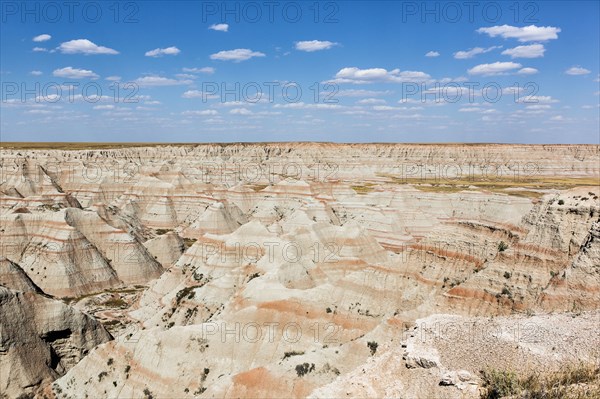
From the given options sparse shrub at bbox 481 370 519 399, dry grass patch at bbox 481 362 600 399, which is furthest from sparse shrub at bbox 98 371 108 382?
sparse shrub at bbox 481 370 519 399

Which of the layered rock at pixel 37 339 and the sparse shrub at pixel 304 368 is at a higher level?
the sparse shrub at pixel 304 368

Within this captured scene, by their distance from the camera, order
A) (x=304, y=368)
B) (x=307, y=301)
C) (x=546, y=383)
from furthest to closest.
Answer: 1. (x=307, y=301)
2. (x=304, y=368)
3. (x=546, y=383)

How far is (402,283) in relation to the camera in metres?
30.0

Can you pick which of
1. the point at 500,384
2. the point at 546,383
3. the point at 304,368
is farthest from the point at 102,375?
the point at 546,383

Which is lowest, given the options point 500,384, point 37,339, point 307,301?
point 37,339

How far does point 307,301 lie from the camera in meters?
26.9

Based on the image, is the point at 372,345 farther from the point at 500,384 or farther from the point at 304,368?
the point at 500,384

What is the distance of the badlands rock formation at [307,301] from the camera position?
16.1 metres

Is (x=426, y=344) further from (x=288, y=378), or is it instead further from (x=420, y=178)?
(x=420, y=178)

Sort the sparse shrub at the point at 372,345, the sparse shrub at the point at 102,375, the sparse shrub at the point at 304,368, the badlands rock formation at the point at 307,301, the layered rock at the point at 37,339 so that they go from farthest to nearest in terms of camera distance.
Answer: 1. the layered rock at the point at 37,339
2. the sparse shrub at the point at 102,375
3. the sparse shrub at the point at 372,345
4. the sparse shrub at the point at 304,368
5. the badlands rock formation at the point at 307,301

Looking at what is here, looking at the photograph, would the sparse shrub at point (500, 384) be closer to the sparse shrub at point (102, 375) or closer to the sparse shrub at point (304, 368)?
the sparse shrub at point (304, 368)

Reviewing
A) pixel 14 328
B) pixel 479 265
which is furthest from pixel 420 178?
pixel 14 328

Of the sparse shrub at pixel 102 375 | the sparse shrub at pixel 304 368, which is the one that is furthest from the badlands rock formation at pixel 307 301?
the sparse shrub at pixel 102 375

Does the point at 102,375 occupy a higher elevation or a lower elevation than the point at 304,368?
lower
